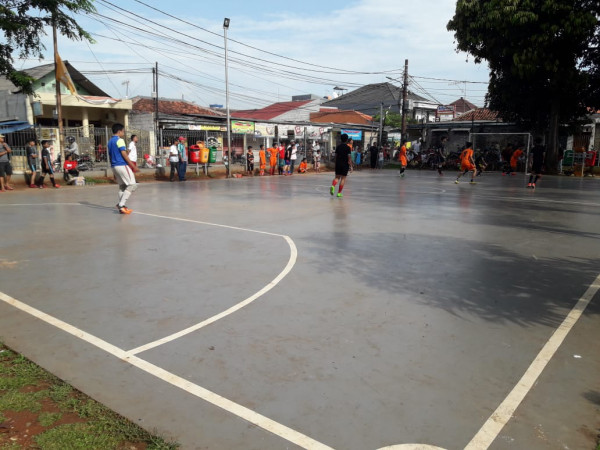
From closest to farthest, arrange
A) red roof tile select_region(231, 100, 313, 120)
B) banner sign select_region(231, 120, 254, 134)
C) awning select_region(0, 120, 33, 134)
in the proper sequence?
awning select_region(0, 120, 33, 134) → banner sign select_region(231, 120, 254, 134) → red roof tile select_region(231, 100, 313, 120)

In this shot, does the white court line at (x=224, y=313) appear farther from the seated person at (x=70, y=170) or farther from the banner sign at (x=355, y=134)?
the banner sign at (x=355, y=134)

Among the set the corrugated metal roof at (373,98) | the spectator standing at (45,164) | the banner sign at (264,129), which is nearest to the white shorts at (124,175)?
the spectator standing at (45,164)

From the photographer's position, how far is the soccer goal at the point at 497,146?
29.7 meters

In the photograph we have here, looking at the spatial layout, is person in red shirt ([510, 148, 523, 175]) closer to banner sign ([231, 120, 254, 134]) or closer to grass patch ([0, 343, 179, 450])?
banner sign ([231, 120, 254, 134])

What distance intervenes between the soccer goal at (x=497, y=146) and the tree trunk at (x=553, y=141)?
6.49 ft

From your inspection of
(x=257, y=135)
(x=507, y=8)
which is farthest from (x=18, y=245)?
(x=257, y=135)

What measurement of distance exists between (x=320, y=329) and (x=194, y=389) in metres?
1.37

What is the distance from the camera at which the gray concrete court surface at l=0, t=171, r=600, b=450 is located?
2.92 meters

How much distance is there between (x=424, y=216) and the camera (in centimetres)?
1070

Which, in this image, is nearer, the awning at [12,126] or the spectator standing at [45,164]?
the spectator standing at [45,164]

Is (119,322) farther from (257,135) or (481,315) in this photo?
(257,135)

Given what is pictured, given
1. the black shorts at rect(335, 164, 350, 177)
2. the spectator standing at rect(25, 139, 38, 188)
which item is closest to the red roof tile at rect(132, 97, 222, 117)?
the spectator standing at rect(25, 139, 38, 188)

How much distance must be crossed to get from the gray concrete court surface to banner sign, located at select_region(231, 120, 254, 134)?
21394 mm

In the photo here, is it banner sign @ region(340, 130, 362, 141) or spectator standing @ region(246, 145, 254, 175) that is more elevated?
banner sign @ region(340, 130, 362, 141)
